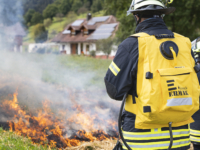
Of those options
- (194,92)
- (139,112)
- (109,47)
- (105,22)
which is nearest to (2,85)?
(139,112)

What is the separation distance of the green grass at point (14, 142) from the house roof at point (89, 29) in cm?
2530

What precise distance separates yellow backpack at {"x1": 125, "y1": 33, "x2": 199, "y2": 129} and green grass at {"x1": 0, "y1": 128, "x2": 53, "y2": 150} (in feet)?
6.93

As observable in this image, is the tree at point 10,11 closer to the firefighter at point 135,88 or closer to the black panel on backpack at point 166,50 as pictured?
the firefighter at point 135,88

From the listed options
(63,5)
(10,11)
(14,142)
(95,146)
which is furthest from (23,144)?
(63,5)

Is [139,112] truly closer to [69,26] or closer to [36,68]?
[36,68]

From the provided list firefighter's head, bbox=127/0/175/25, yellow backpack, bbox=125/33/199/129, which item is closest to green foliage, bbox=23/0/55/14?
firefighter's head, bbox=127/0/175/25

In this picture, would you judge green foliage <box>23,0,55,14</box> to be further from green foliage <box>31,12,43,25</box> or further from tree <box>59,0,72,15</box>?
tree <box>59,0,72,15</box>

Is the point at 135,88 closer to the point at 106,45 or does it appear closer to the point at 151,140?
the point at 151,140

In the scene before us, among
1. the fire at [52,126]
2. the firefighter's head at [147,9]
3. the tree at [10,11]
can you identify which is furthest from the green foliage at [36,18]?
the firefighter's head at [147,9]

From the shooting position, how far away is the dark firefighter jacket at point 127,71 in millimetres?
1737

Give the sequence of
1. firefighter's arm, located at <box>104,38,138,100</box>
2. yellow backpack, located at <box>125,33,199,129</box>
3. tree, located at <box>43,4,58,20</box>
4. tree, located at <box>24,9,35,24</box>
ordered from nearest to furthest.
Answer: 1. yellow backpack, located at <box>125,33,199,129</box>
2. firefighter's arm, located at <box>104,38,138,100</box>
3. tree, located at <box>24,9,35,24</box>
4. tree, located at <box>43,4,58,20</box>

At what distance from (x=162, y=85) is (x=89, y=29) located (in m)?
30.1

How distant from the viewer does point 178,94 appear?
1630 millimetres

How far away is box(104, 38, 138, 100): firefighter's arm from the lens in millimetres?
1733
